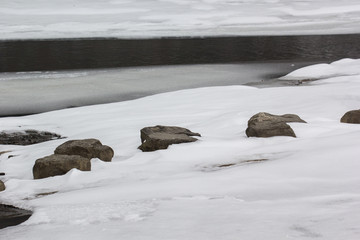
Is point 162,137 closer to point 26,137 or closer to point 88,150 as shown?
point 88,150

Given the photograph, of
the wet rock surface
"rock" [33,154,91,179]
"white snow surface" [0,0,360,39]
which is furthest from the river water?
the wet rock surface

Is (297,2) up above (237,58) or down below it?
above

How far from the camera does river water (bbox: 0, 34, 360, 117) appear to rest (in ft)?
35.8

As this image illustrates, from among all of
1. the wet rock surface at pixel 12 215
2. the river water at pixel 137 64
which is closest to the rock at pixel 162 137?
the wet rock surface at pixel 12 215

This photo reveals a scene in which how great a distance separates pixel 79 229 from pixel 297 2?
29.6 m

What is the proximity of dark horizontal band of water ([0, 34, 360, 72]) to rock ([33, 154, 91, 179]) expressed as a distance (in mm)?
9778

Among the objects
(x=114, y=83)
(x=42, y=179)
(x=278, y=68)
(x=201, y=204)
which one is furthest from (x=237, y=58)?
(x=201, y=204)

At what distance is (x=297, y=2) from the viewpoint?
31.1 m

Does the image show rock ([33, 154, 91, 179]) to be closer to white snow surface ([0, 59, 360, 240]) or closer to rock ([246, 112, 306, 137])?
white snow surface ([0, 59, 360, 240])

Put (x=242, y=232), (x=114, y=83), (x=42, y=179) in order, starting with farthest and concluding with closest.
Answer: (x=114, y=83) < (x=42, y=179) < (x=242, y=232)

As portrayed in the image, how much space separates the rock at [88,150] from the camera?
5.44m

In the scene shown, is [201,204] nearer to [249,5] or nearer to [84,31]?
[84,31]

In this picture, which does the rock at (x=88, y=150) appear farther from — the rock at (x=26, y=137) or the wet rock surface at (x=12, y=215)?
the rock at (x=26, y=137)

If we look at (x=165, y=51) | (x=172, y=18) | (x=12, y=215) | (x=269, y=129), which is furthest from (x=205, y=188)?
(x=172, y=18)
